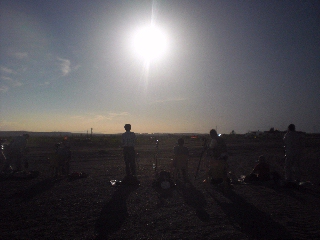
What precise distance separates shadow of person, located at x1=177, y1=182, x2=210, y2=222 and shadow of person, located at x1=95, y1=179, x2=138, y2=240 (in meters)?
1.65

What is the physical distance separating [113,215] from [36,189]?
168 inches

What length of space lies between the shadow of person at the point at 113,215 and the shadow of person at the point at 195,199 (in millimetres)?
1652

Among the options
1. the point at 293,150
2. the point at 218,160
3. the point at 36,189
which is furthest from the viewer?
the point at 293,150

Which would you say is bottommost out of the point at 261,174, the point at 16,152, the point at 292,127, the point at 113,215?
the point at 113,215

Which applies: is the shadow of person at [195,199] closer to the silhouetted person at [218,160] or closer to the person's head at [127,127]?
the silhouetted person at [218,160]

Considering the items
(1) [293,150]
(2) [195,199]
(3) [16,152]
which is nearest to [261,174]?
(1) [293,150]

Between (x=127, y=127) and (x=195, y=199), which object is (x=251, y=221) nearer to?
(x=195, y=199)

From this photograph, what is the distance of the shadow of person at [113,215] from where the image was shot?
543 centimetres

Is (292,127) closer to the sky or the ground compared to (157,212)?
closer to the sky

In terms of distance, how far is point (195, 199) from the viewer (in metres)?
7.89

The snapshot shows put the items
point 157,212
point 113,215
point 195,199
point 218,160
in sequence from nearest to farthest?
1. point 113,215
2. point 157,212
3. point 195,199
4. point 218,160

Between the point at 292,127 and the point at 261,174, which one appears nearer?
the point at 292,127

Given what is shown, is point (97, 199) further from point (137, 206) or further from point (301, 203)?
point (301, 203)

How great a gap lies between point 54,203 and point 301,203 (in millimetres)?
6398
